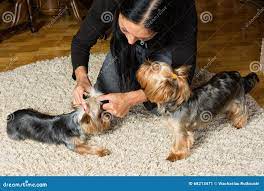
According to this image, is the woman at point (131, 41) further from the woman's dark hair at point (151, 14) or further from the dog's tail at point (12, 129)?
the dog's tail at point (12, 129)

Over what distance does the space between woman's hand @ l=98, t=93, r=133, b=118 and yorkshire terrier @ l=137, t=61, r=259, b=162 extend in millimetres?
137

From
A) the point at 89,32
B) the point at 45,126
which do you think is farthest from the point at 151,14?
the point at 45,126

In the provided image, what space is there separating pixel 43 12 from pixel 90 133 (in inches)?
89.3

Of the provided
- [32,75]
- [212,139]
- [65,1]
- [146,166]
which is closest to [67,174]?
[146,166]

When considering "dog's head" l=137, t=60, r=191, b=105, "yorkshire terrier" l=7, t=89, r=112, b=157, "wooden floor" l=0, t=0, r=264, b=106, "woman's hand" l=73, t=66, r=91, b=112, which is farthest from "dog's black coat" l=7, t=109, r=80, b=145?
"wooden floor" l=0, t=0, r=264, b=106

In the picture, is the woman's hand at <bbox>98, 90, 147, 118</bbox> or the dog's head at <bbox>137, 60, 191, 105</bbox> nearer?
the dog's head at <bbox>137, 60, 191, 105</bbox>

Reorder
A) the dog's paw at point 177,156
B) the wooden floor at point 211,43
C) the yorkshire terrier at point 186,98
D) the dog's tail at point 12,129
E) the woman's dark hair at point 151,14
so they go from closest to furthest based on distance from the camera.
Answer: the woman's dark hair at point 151,14, the yorkshire terrier at point 186,98, the dog's paw at point 177,156, the dog's tail at point 12,129, the wooden floor at point 211,43

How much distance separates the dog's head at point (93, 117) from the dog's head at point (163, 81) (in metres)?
0.26

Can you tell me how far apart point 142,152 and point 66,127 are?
0.39 meters

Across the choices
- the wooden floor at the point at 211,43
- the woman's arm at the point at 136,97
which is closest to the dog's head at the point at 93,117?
the woman's arm at the point at 136,97

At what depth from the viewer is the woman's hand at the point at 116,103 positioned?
1926mm

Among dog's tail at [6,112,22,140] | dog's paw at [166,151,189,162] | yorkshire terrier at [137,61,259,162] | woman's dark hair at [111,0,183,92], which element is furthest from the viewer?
dog's tail at [6,112,22,140]

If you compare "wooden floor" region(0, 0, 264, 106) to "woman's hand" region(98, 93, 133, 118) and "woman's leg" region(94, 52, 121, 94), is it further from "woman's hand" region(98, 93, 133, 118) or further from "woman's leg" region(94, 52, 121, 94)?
"woman's hand" region(98, 93, 133, 118)

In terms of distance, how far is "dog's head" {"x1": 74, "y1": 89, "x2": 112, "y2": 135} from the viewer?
1.95 metres
